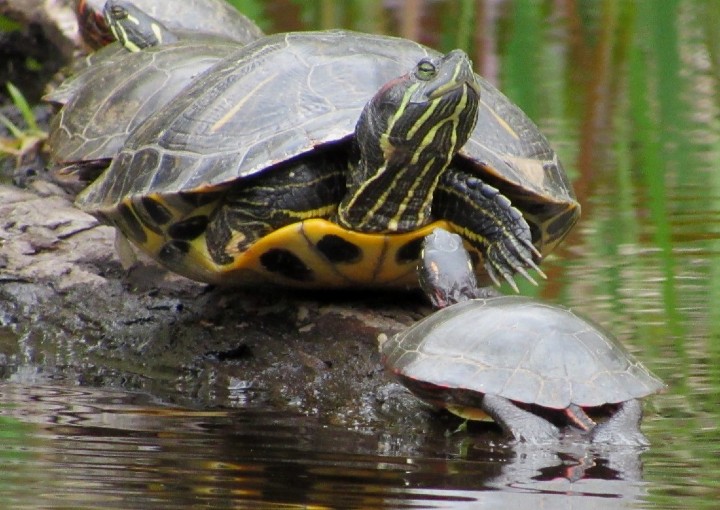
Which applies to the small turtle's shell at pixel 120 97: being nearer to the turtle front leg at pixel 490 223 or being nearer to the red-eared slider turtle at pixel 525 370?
the turtle front leg at pixel 490 223

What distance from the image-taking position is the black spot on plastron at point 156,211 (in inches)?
149

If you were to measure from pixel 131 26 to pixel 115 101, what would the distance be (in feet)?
4.05

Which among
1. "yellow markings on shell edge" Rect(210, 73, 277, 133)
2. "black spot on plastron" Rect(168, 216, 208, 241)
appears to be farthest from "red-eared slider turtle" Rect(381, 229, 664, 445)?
"yellow markings on shell edge" Rect(210, 73, 277, 133)

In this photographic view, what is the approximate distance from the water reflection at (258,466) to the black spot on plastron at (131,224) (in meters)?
0.82

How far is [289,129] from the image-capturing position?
371cm

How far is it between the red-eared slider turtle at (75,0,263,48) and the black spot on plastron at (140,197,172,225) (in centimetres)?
304

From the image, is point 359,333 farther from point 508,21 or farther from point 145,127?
point 508,21

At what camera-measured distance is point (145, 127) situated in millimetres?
4184

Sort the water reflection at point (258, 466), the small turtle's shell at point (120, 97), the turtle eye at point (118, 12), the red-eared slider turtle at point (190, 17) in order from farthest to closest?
the red-eared slider turtle at point (190, 17), the turtle eye at point (118, 12), the small turtle's shell at point (120, 97), the water reflection at point (258, 466)

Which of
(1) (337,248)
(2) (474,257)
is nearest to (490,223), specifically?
(2) (474,257)

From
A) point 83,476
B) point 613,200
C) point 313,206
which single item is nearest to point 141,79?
point 313,206

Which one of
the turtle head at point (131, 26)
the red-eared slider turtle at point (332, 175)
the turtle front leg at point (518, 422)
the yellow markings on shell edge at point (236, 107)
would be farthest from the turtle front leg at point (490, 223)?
the turtle head at point (131, 26)

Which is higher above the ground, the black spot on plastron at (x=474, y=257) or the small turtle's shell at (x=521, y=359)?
the small turtle's shell at (x=521, y=359)

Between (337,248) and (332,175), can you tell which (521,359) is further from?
(332,175)
